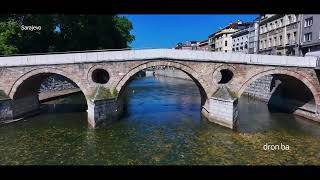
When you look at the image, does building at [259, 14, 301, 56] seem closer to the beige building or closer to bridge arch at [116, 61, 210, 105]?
bridge arch at [116, 61, 210, 105]

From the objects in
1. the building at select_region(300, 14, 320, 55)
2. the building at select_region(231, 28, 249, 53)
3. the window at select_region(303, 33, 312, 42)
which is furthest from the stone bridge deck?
the building at select_region(231, 28, 249, 53)

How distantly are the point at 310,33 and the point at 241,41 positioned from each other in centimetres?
2974

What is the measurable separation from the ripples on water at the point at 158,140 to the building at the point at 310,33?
12095 millimetres

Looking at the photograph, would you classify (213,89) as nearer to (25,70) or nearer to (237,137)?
(237,137)

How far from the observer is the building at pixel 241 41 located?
60.1 metres

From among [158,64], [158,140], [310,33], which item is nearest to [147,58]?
[158,64]

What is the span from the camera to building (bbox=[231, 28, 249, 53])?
60062 millimetres

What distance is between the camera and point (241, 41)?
63375 mm

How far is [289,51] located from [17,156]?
3409cm

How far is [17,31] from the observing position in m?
30.6

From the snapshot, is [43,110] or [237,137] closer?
[237,137]

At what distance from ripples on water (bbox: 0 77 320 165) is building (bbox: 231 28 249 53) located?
36.5 metres

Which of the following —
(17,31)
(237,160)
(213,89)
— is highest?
(17,31)
